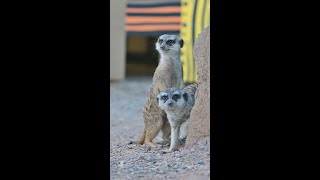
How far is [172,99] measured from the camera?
2.37m

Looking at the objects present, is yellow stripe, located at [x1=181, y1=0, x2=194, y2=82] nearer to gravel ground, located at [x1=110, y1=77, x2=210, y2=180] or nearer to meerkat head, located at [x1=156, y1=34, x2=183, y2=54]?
meerkat head, located at [x1=156, y1=34, x2=183, y2=54]

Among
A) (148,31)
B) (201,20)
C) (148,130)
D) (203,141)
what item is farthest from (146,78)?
(203,141)

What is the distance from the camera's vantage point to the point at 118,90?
7445mm

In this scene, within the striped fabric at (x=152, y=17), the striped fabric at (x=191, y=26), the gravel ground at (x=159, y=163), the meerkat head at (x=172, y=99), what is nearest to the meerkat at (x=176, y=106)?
the meerkat head at (x=172, y=99)

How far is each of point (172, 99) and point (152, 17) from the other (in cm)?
549

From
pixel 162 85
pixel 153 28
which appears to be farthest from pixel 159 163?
pixel 153 28

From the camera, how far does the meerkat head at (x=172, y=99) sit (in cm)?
237

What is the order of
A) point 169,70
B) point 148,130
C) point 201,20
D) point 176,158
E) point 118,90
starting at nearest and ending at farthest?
point 176,158 → point 169,70 → point 148,130 → point 201,20 → point 118,90

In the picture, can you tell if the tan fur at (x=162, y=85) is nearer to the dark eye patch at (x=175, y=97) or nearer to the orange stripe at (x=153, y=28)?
the dark eye patch at (x=175, y=97)

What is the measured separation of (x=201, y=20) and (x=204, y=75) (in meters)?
2.98

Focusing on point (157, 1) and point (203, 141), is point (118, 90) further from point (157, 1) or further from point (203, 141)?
point (203, 141)

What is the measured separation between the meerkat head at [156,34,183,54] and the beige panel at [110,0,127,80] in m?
4.98

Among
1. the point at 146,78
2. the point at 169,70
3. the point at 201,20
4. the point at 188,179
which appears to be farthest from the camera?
the point at 146,78

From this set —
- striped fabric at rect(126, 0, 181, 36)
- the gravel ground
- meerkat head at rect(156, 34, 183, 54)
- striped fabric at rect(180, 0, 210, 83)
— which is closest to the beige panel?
striped fabric at rect(126, 0, 181, 36)
